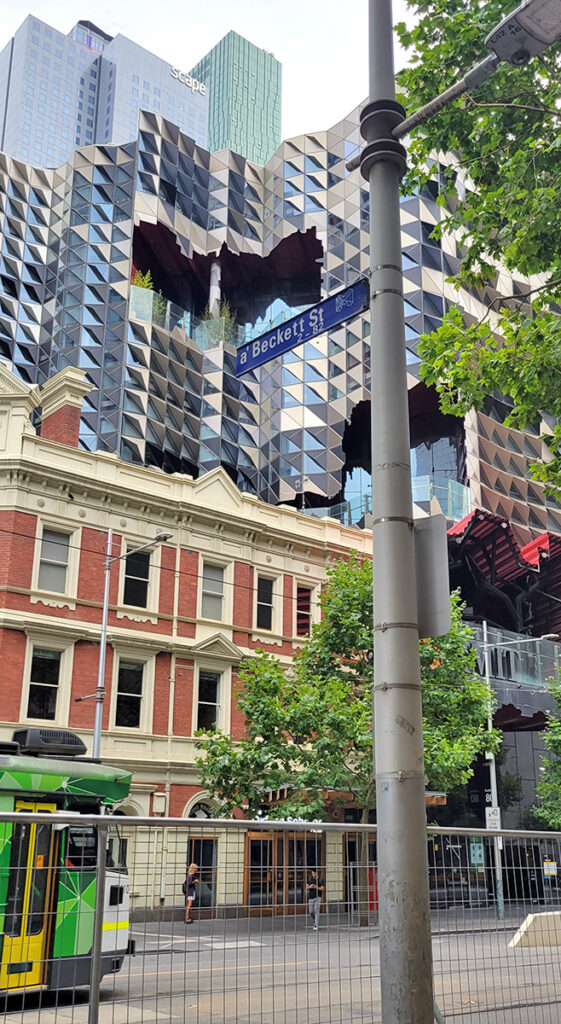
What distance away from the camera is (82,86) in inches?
6777

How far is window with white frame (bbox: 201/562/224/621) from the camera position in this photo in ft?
110

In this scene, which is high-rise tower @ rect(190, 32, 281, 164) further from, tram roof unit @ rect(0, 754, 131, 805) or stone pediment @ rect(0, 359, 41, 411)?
tram roof unit @ rect(0, 754, 131, 805)

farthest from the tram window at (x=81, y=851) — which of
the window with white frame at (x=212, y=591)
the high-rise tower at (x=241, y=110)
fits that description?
the high-rise tower at (x=241, y=110)

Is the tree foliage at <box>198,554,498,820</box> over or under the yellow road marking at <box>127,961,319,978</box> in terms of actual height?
over

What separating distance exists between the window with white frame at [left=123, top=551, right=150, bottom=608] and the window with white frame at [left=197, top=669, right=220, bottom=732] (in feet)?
11.2

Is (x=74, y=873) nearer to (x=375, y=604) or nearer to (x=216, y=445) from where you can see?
(x=375, y=604)

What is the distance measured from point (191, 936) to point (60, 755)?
393 inches

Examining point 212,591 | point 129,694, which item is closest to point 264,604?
point 212,591

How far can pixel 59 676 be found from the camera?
29.0 metres

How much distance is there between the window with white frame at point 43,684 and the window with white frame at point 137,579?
3.45 m

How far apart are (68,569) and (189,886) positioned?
25.5m

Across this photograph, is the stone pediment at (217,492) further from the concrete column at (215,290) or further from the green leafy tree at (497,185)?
the concrete column at (215,290)

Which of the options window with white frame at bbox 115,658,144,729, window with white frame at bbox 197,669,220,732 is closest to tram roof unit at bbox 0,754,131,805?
window with white frame at bbox 115,658,144,729

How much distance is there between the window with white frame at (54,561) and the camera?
29500mm
